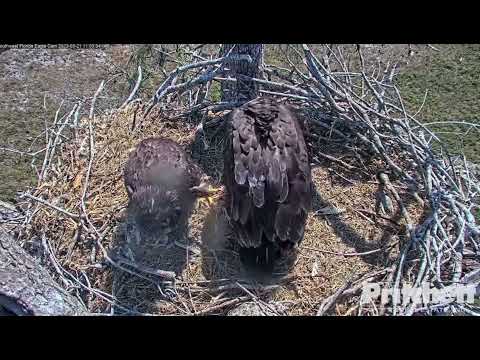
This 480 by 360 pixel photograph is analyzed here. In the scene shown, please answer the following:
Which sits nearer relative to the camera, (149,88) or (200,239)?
(200,239)

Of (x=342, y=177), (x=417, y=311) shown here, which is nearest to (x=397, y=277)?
(x=417, y=311)

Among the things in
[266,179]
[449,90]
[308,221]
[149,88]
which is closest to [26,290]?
[266,179]

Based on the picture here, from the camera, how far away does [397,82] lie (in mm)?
6184

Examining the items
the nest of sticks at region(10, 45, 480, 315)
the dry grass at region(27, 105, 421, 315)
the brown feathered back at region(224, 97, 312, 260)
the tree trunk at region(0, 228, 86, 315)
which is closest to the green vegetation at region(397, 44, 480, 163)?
the nest of sticks at region(10, 45, 480, 315)

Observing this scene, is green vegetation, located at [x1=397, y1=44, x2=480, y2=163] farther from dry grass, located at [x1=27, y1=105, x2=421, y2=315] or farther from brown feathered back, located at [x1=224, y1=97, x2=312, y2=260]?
brown feathered back, located at [x1=224, y1=97, x2=312, y2=260]

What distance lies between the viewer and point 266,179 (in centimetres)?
349

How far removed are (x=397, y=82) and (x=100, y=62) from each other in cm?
306

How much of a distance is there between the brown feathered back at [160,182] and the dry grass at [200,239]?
0.18 m

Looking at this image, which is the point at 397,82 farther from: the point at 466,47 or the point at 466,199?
the point at 466,199

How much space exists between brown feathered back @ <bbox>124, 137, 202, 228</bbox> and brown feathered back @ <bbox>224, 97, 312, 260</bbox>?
0.32 m

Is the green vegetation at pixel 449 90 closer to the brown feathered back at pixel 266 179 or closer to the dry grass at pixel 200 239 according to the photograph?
the dry grass at pixel 200 239

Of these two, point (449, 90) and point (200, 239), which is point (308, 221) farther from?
point (449, 90)

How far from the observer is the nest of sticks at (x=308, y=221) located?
3.58m

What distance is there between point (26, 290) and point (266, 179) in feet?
4.56
